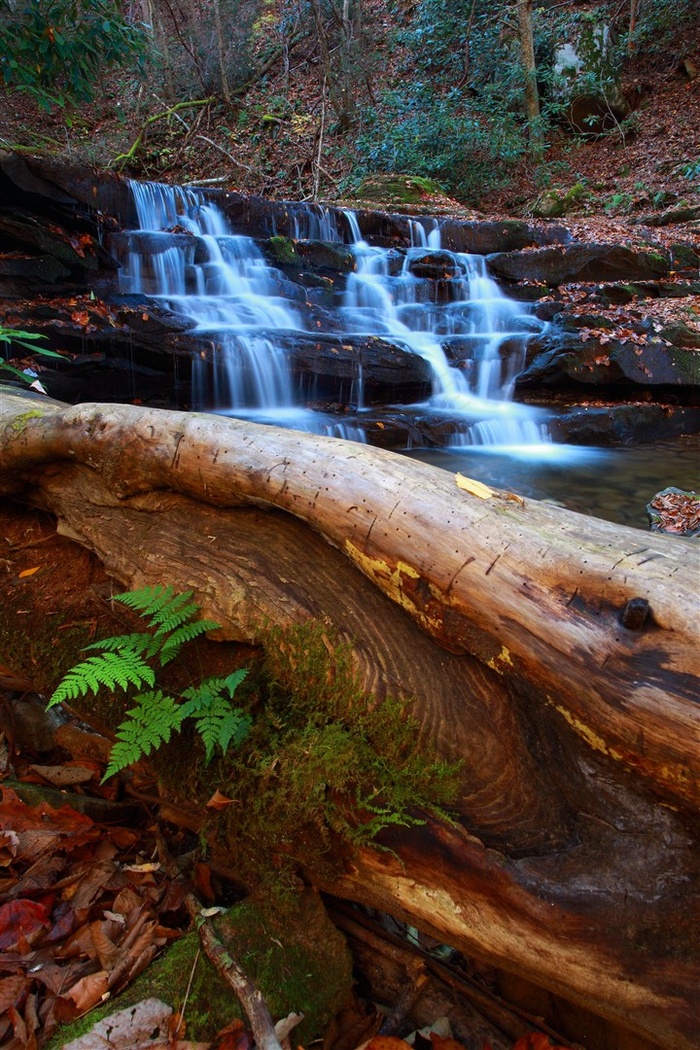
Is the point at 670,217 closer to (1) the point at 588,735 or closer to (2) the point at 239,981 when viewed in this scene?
(1) the point at 588,735

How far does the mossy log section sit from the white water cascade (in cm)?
518

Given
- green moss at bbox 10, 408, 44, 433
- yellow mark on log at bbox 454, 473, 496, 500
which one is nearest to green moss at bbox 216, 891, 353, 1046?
yellow mark on log at bbox 454, 473, 496, 500

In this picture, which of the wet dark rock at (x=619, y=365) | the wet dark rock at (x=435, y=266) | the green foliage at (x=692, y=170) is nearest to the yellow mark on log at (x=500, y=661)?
the wet dark rock at (x=619, y=365)

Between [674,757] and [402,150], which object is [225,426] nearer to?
[674,757]

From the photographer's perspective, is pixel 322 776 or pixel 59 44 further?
pixel 59 44

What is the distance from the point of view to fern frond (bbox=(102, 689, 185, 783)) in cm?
165

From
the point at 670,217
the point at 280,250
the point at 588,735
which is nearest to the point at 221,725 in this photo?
the point at 588,735

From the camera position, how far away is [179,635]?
1.92 metres

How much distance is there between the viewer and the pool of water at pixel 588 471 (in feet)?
20.1

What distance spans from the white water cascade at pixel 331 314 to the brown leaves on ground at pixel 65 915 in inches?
215

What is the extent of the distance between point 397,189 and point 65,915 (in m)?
14.9

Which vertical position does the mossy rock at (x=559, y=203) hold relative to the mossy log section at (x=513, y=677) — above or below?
above

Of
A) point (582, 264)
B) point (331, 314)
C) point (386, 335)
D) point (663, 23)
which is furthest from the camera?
point (663, 23)

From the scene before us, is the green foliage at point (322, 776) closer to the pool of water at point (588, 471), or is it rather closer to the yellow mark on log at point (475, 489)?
the yellow mark on log at point (475, 489)
